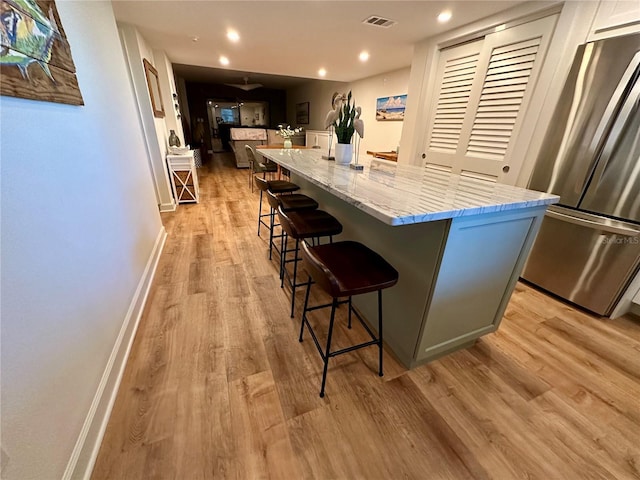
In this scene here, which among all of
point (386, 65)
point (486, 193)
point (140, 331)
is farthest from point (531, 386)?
point (386, 65)

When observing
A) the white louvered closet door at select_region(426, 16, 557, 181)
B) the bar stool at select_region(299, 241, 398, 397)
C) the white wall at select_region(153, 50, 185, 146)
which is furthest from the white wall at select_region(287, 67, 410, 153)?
the bar stool at select_region(299, 241, 398, 397)

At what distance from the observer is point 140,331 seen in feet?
5.61

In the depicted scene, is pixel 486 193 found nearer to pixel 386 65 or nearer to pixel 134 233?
pixel 134 233

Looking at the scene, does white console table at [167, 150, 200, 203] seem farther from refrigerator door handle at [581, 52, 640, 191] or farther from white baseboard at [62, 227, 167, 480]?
refrigerator door handle at [581, 52, 640, 191]

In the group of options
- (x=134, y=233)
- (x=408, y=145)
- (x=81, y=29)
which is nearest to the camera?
(x=81, y=29)

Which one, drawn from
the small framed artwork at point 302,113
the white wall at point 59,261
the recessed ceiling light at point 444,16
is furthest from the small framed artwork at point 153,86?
the small framed artwork at point 302,113

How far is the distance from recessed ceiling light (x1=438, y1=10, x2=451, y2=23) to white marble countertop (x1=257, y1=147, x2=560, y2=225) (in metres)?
1.82

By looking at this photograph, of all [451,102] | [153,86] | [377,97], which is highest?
[377,97]

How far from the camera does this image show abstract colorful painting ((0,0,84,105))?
0.88 meters

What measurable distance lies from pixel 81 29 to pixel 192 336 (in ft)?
6.78

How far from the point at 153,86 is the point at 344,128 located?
344cm

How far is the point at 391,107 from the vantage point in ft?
17.0

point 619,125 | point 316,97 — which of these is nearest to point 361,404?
point 619,125

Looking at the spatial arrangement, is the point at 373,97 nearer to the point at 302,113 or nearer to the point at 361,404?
the point at 302,113
